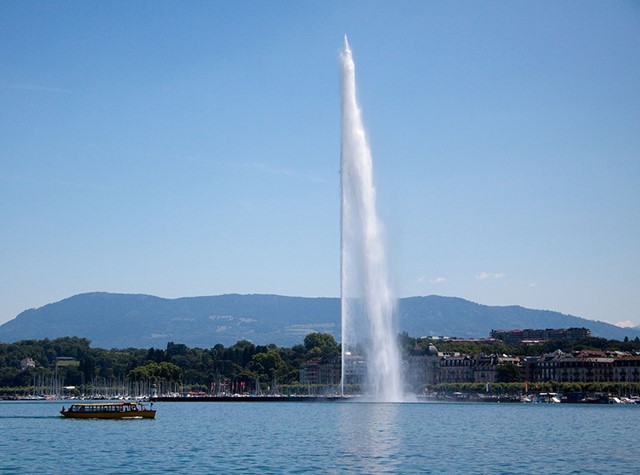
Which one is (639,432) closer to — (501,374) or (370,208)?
(370,208)

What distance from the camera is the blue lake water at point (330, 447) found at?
3969 centimetres

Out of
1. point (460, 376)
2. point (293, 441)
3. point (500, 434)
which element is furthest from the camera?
point (460, 376)

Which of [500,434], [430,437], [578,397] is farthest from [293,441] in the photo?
[578,397]

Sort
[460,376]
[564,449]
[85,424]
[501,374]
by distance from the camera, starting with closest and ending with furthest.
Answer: [564,449]
[85,424]
[501,374]
[460,376]

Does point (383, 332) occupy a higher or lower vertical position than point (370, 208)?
lower

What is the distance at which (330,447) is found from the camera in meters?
47.6

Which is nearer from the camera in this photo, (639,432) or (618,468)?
(618,468)

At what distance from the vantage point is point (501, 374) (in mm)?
160375

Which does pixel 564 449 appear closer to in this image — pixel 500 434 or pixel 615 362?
pixel 500 434

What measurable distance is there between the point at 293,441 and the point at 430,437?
7267 mm

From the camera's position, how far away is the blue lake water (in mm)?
39688

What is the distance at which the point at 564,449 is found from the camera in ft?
157

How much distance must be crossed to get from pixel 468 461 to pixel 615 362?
126299 mm

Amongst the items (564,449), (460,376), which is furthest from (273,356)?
(564,449)
